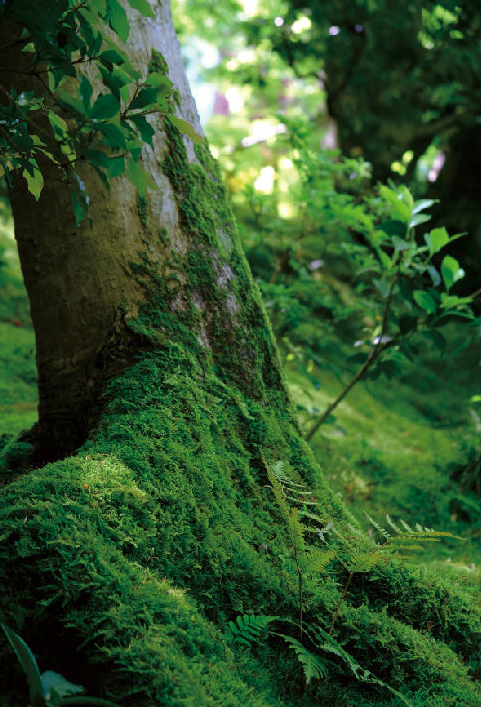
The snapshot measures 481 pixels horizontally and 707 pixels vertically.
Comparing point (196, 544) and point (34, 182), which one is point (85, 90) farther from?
point (196, 544)

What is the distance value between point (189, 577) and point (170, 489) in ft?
0.92

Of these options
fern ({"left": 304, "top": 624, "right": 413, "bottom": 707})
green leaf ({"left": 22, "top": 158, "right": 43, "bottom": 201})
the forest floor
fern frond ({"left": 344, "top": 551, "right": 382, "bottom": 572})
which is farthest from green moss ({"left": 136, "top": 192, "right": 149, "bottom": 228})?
fern ({"left": 304, "top": 624, "right": 413, "bottom": 707})

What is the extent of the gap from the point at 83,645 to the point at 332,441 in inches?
122

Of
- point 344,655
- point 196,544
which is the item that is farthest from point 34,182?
point 344,655

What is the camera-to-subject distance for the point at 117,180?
7.11ft

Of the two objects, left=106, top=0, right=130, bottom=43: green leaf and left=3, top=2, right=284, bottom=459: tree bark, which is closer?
left=106, top=0, right=130, bottom=43: green leaf

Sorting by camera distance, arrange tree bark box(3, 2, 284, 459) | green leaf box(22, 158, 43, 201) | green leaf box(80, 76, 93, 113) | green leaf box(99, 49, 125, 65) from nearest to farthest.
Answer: green leaf box(80, 76, 93, 113), green leaf box(99, 49, 125, 65), green leaf box(22, 158, 43, 201), tree bark box(3, 2, 284, 459)

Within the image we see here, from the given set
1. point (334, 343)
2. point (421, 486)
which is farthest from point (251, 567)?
point (334, 343)

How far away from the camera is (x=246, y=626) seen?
1.55 m

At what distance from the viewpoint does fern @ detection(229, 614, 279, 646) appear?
1.52 metres

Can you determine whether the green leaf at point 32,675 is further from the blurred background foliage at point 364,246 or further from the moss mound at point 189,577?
Answer: the blurred background foliage at point 364,246

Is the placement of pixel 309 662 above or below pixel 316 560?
below

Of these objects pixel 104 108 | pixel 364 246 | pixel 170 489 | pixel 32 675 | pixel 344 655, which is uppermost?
pixel 364 246

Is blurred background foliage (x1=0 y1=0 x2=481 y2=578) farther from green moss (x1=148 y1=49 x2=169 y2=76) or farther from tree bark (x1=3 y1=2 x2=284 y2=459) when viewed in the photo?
green moss (x1=148 y1=49 x2=169 y2=76)
